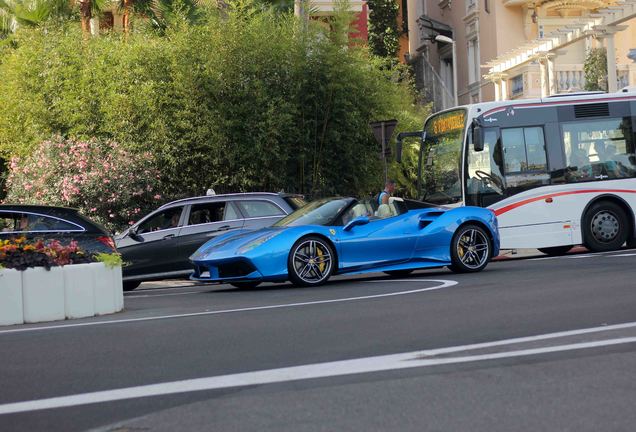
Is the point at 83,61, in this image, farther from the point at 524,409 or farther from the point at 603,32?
the point at 524,409

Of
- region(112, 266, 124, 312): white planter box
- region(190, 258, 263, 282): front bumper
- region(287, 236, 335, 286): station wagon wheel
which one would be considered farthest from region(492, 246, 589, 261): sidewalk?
region(112, 266, 124, 312): white planter box

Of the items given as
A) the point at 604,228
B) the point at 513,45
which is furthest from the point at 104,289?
the point at 513,45

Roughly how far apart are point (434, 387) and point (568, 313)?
3.56 meters

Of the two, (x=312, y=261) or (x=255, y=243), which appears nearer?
(x=255, y=243)

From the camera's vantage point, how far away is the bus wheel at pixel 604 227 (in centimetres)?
2020

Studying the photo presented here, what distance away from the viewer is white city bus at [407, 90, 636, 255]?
65.8 feet

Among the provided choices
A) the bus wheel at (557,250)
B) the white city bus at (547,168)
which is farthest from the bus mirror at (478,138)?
the bus wheel at (557,250)

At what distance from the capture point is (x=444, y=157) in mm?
20828

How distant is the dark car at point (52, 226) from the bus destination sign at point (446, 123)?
8.15m

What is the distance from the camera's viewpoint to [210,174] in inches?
1005

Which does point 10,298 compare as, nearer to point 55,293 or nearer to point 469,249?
point 55,293

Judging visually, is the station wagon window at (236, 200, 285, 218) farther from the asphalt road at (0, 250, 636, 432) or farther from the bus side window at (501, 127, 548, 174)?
the asphalt road at (0, 250, 636, 432)

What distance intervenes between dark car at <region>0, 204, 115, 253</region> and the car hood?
1.30 metres

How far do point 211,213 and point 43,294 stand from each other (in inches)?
286
